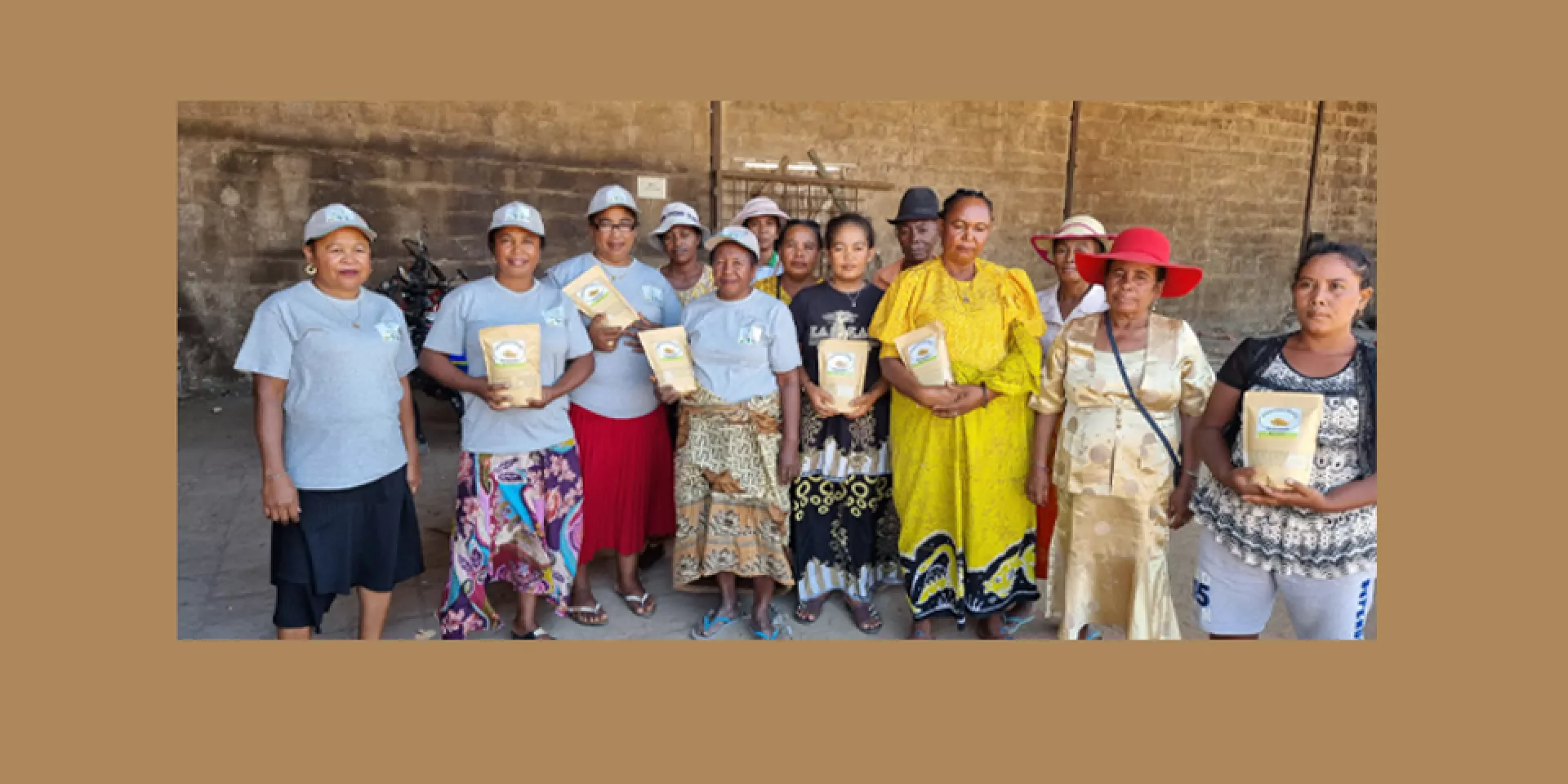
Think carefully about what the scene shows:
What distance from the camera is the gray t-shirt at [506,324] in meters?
3.30

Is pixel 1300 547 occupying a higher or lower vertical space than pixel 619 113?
lower

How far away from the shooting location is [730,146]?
10609 millimetres

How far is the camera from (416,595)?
4.14 meters

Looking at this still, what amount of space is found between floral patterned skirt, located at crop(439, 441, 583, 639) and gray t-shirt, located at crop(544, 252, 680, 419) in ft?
0.89

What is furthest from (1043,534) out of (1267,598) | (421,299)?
(421,299)

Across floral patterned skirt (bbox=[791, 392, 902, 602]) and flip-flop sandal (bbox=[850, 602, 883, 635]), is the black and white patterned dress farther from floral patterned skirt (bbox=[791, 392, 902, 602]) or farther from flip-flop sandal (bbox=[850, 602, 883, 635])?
flip-flop sandal (bbox=[850, 602, 883, 635])

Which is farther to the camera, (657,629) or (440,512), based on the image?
(440,512)

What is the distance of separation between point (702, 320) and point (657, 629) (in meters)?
1.38

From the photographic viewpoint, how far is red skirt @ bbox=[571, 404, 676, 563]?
374 centimetres

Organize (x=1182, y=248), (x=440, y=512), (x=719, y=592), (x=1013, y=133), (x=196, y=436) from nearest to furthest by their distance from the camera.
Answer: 1. (x=719, y=592)
2. (x=440, y=512)
3. (x=196, y=436)
4. (x=1013, y=133)
5. (x=1182, y=248)

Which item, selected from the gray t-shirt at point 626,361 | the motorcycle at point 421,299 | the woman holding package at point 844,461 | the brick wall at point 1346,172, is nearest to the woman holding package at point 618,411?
the gray t-shirt at point 626,361

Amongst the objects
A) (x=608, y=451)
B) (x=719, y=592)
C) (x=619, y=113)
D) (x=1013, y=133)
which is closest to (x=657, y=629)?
(x=719, y=592)

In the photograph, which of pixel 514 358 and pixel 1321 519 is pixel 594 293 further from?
pixel 1321 519

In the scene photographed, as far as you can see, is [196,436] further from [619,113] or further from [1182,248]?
[1182,248]
